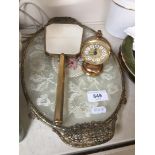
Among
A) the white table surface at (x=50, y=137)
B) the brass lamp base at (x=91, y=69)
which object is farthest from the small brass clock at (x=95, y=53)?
the white table surface at (x=50, y=137)

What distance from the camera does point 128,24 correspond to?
73 cm

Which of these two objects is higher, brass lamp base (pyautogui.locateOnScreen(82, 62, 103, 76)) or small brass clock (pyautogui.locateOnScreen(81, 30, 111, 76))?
small brass clock (pyautogui.locateOnScreen(81, 30, 111, 76))

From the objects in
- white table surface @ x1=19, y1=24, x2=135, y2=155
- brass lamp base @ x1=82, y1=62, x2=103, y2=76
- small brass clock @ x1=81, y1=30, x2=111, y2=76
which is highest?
small brass clock @ x1=81, y1=30, x2=111, y2=76

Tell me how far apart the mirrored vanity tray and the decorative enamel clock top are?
44 millimetres

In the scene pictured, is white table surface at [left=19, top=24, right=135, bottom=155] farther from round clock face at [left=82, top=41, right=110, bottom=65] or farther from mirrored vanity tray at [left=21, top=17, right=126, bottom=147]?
round clock face at [left=82, top=41, right=110, bottom=65]

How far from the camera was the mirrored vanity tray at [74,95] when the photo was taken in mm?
560

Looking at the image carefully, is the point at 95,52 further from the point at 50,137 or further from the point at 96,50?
the point at 50,137

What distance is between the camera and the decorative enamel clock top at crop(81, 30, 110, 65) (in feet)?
2.01

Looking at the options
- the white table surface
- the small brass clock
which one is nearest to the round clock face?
the small brass clock

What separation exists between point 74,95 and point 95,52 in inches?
4.1
